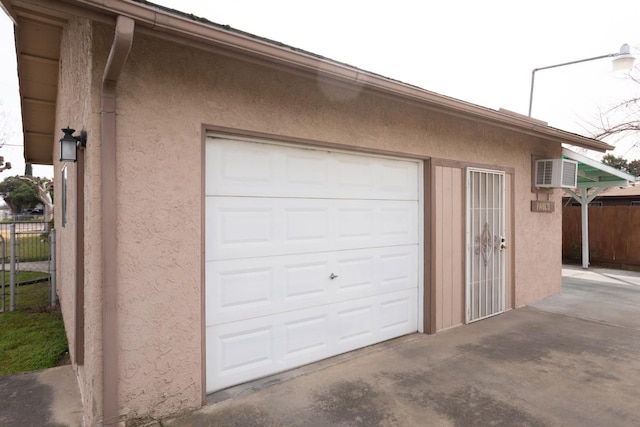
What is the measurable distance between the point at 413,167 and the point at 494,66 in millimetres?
7475

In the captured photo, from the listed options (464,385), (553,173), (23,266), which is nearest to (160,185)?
(464,385)

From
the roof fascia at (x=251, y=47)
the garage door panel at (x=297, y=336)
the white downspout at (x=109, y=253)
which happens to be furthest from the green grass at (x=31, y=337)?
the roof fascia at (x=251, y=47)

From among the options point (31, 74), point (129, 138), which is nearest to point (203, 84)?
point (129, 138)

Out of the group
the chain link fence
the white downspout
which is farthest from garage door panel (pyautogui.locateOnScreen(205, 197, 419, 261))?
the chain link fence

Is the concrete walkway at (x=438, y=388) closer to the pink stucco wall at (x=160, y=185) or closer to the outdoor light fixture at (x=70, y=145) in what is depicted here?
the pink stucco wall at (x=160, y=185)

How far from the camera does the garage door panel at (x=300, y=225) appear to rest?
12.1ft

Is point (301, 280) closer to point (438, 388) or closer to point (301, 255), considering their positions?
point (301, 255)

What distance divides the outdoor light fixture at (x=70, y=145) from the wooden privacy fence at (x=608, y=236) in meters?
13.8

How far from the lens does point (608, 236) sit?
38.4ft

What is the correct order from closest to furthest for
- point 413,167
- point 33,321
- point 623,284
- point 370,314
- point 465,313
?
point 370,314 → point 413,167 → point 465,313 → point 33,321 → point 623,284

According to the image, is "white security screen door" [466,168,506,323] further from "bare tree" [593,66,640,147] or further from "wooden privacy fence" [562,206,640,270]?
"bare tree" [593,66,640,147]

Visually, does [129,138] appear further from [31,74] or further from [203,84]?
[31,74]

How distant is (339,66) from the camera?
3566mm

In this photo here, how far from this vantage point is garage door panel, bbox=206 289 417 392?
144 inches
